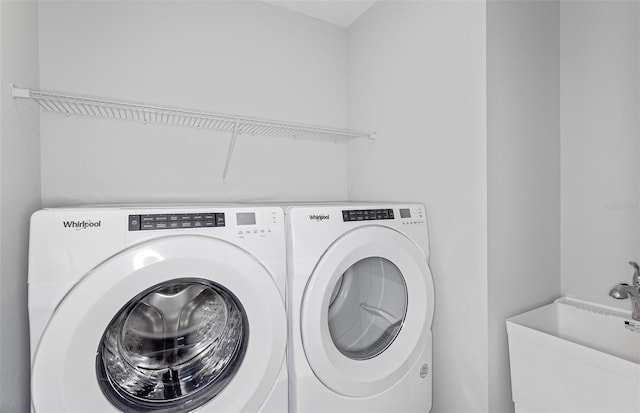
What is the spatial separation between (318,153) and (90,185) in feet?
4.05

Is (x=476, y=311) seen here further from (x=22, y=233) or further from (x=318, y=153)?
(x=22, y=233)

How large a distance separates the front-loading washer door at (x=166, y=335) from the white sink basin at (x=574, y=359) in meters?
0.96

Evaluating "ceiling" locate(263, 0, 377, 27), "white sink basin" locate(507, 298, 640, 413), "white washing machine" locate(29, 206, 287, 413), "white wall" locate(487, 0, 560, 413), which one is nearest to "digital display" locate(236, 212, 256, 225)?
"white washing machine" locate(29, 206, 287, 413)

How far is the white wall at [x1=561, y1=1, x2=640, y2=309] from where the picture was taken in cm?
134

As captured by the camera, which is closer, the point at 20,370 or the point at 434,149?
the point at 20,370

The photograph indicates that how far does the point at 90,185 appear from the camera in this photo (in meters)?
1.46

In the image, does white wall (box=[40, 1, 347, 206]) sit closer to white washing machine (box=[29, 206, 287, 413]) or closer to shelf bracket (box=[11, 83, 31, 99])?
shelf bracket (box=[11, 83, 31, 99])

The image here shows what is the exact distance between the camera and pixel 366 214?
131 centimetres

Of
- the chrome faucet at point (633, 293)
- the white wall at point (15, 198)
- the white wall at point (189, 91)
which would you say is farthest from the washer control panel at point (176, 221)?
the chrome faucet at point (633, 293)

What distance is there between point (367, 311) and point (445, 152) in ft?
2.65

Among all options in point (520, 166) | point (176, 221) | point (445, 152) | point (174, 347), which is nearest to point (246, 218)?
point (176, 221)

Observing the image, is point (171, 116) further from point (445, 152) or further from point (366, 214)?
point (445, 152)

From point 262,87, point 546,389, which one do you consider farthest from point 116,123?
point 546,389

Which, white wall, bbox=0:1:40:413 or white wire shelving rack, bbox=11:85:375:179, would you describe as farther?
white wire shelving rack, bbox=11:85:375:179
